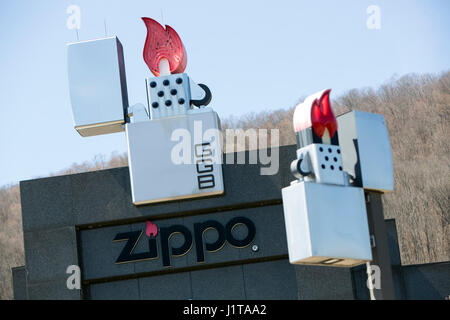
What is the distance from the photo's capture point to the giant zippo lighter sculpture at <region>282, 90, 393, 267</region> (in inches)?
386

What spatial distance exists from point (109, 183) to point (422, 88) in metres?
42.8

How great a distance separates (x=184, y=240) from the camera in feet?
50.5

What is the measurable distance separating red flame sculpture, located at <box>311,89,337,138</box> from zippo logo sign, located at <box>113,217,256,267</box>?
5.29 m

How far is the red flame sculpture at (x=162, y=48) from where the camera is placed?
49.1 feet

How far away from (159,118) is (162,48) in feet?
4.53

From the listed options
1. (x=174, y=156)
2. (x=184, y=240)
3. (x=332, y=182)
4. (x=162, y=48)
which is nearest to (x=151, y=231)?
(x=184, y=240)

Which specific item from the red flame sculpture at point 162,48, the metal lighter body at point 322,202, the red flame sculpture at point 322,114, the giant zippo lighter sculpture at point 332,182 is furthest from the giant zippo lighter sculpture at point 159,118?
the red flame sculpture at point 322,114

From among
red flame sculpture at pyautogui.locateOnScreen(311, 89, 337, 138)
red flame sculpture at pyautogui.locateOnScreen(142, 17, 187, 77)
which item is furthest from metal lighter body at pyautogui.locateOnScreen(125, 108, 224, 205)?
red flame sculpture at pyautogui.locateOnScreen(311, 89, 337, 138)

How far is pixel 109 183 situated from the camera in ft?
51.2

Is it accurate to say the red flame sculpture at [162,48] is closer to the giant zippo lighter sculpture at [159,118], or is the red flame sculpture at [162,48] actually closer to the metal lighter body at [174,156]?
the giant zippo lighter sculpture at [159,118]

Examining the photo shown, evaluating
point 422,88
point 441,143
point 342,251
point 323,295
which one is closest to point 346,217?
point 342,251

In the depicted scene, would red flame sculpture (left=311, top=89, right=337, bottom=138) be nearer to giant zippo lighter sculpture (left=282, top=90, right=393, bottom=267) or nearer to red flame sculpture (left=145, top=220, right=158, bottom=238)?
giant zippo lighter sculpture (left=282, top=90, right=393, bottom=267)

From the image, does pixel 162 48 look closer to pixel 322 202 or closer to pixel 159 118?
pixel 159 118
